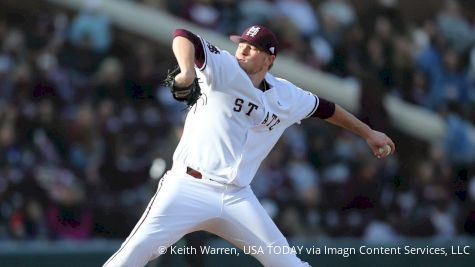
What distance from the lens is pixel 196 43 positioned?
614 centimetres

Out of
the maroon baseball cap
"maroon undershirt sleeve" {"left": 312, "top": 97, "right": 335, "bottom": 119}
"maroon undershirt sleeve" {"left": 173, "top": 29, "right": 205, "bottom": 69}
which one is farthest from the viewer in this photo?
"maroon undershirt sleeve" {"left": 312, "top": 97, "right": 335, "bottom": 119}

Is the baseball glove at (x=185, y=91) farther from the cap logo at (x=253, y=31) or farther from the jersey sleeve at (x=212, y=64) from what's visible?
the cap logo at (x=253, y=31)

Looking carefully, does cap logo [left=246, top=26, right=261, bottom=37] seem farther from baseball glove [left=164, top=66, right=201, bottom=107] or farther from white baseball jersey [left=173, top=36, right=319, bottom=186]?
baseball glove [left=164, top=66, right=201, bottom=107]

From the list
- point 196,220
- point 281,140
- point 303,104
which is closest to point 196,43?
point 196,220

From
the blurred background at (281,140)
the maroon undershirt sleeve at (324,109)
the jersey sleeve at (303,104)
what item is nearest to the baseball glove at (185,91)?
the jersey sleeve at (303,104)

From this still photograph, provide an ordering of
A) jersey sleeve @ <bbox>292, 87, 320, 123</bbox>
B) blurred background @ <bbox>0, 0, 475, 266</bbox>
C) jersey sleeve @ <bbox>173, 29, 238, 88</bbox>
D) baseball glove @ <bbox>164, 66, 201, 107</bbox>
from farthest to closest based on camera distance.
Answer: blurred background @ <bbox>0, 0, 475, 266</bbox> < jersey sleeve @ <bbox>292, 87, 320, 123</bbox> < jersey sleeve @ <bbox>173, 29, 238, 88</bbox> < baseball glove @ <bbox>164, 66, 201, 107</bbox>

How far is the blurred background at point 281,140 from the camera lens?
1059cm

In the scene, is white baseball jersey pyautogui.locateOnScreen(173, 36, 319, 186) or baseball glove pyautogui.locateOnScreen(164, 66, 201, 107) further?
white baseball jersey pyautogui.locateOnScreen(173, 36, 319, 186)

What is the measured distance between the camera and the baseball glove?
233 inches

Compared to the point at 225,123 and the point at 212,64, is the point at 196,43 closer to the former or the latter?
the point at 212,64

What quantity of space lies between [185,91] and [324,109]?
1412 mm

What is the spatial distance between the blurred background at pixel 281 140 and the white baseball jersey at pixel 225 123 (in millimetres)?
2614

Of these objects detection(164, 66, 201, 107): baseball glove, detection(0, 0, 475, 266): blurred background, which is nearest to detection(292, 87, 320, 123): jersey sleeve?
detection(164, 66, 201, 107): baseball glove

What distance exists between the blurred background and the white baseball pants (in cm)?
273
